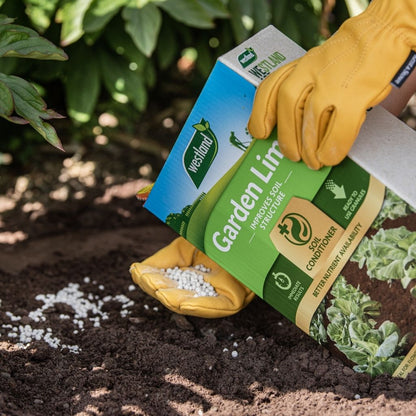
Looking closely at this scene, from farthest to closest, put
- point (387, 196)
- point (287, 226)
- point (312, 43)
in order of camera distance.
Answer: point (312, 43) → point (287, 226) → point (387, 196)

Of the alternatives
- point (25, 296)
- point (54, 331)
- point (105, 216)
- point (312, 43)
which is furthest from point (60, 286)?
point (312, 43)

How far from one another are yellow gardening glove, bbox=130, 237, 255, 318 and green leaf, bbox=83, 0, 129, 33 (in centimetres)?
75

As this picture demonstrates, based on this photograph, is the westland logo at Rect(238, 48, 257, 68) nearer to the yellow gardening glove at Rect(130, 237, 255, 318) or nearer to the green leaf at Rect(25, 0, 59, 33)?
the yellow gardening glove at Rect(130, 237, 255, 318)

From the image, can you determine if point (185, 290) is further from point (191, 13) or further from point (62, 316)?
point (191, 13)

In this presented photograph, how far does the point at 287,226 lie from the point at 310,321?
240mm

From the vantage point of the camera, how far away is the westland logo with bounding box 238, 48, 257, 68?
1491 millimetres

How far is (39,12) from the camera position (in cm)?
228

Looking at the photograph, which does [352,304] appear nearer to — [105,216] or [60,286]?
[60,286]

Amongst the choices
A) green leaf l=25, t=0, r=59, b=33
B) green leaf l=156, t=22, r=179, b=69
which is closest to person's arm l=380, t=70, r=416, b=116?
green leaf l=156, t=22, r=179, b=69

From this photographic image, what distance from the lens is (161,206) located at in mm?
1600

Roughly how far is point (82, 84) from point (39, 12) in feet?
0.94

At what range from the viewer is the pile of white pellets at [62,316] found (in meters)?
1.63

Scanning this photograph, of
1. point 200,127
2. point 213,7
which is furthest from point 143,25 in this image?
point 200,127

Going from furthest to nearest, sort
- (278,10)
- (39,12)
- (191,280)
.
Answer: (278,10)
(39,12)
(191,280)
